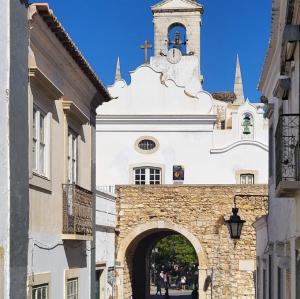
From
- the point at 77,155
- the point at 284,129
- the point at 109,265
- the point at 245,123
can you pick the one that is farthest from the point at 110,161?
the point at 284,129

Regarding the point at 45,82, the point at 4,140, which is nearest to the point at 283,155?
the point at 4,140

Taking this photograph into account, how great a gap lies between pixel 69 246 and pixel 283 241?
342 cm

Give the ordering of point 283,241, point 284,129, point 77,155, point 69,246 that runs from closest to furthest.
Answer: point 284,129 → point 283,241 → point 69,246 → point 77,155

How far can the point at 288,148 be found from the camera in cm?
1030

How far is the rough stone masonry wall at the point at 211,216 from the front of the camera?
90.0ft

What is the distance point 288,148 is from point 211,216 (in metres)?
17.8

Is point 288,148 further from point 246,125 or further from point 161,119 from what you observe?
point 246,125

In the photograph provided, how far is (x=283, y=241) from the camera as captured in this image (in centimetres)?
1298

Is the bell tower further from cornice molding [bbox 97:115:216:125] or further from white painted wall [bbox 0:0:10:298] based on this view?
white painted wall [bbox 0:0:10:298]

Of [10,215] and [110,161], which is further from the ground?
[110,161]

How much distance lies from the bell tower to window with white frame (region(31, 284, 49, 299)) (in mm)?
34219

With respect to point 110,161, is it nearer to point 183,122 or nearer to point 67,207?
point 183,122

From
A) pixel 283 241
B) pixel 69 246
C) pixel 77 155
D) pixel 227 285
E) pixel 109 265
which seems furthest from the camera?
pixel 227 285

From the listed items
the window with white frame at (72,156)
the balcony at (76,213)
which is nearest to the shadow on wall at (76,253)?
the balcony at (76,213)
